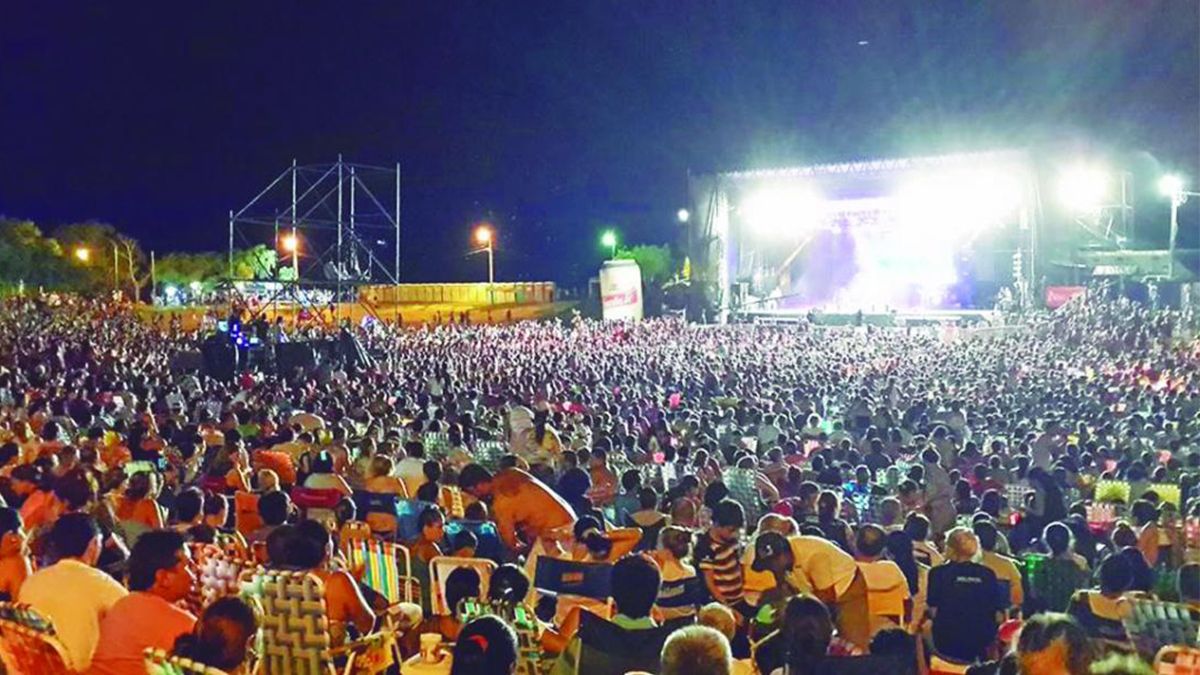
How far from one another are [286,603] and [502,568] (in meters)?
0.91

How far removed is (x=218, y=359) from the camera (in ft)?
65.0

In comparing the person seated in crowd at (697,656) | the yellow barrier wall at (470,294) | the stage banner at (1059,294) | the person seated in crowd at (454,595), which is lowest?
the person seated in crowd at (454,595)

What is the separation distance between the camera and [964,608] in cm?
498

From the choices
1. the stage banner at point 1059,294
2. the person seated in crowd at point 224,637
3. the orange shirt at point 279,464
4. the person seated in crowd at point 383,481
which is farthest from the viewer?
the stage banner at point 1059,294

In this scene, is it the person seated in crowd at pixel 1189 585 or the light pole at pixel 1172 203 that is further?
the light pole at pixel 1172 203

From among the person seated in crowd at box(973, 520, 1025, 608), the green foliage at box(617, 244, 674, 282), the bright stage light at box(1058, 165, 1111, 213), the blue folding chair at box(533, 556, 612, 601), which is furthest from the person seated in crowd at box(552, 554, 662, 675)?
the green foliage at box(617, 244, 674, 282)

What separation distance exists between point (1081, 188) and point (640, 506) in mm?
27173

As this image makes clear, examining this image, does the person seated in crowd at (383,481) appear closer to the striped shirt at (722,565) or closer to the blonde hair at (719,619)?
the striped shirt at (722,565)

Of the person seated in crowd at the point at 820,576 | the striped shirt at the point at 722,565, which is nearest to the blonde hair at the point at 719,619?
the person seated in crowd at the point at 820,576

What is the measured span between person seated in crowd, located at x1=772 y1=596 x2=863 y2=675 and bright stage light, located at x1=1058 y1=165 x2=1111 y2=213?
2926cm

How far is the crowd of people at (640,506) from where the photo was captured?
420 centimetres

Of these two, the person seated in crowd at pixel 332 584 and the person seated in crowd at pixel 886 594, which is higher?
the person seated in crowd at pixel 332 584

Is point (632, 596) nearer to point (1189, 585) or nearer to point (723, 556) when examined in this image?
point (723, 556)

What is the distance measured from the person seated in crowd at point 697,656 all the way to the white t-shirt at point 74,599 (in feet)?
7.59
